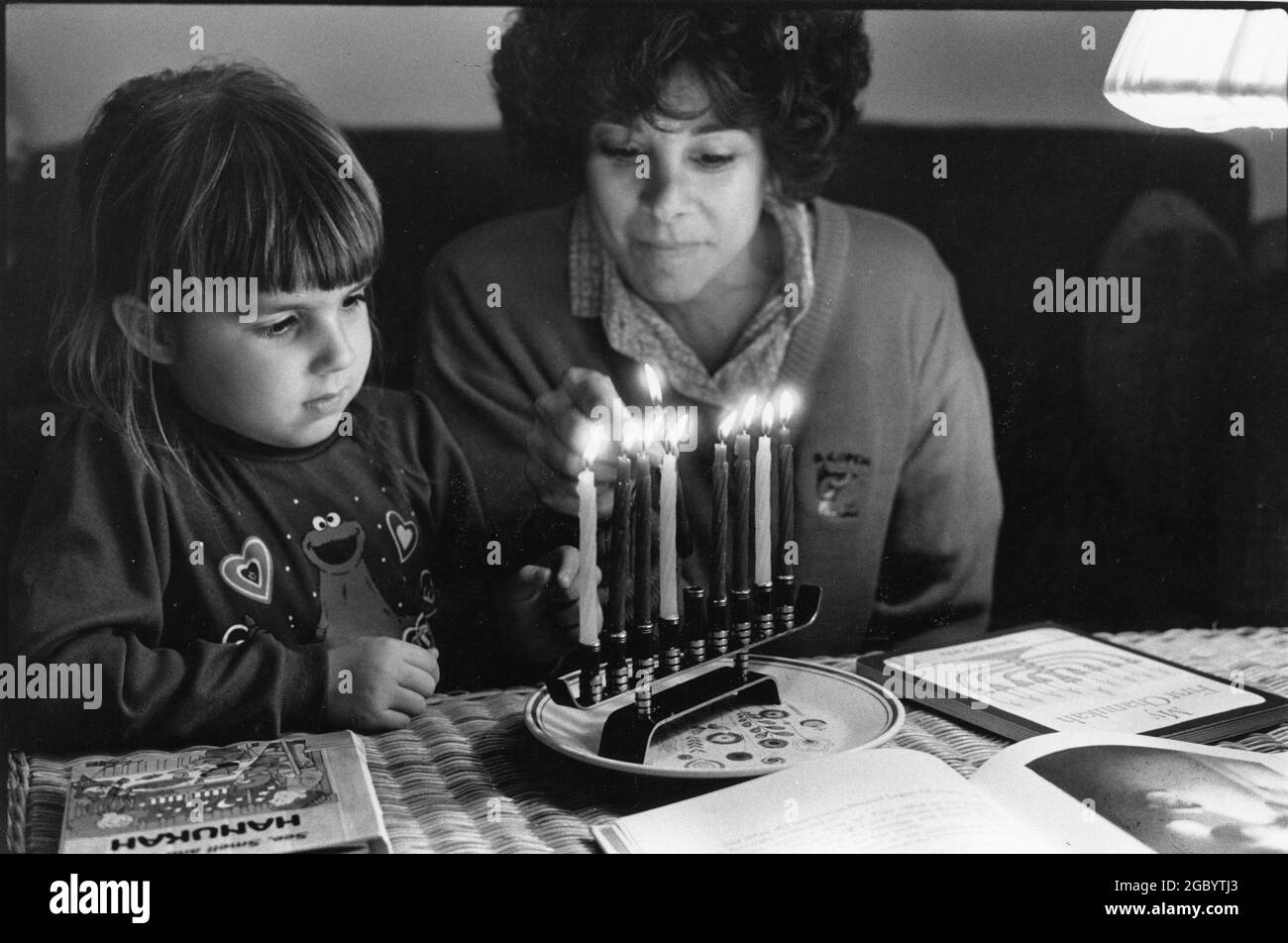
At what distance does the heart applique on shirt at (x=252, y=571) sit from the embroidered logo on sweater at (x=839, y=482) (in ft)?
1.54

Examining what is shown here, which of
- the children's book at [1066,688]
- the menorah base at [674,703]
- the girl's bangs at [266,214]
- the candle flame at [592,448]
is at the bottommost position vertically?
the children's book at [1066,688]

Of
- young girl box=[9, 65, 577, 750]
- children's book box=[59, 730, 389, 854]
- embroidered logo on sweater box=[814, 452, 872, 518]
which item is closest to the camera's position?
children's book box=[59, 730, 389, 854]

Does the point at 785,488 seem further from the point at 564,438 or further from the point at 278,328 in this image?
the point at 278,328

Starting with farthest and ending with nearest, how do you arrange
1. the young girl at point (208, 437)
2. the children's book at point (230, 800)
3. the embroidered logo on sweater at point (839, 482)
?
the embroidered logo on sweater at point (839, 482), the young girl at point (208, 437), the children's book at point (230, 800)

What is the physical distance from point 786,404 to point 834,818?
1.15 ft

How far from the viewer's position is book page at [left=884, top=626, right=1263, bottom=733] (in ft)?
3.27

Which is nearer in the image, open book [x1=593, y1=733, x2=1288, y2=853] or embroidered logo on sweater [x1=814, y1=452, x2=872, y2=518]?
open book [x1=593, y1=733, x2=1288, y2=853]

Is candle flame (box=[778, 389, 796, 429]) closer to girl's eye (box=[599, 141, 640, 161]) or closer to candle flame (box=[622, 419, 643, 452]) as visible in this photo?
candle flame (box=[622, 419, 643, 452])

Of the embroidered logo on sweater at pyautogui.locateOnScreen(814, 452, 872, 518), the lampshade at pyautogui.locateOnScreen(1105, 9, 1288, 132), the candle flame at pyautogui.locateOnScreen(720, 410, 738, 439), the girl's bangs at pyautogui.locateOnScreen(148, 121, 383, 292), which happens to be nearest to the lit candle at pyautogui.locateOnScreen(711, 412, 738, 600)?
the candle flame at pyautogui.locateOnScreen(720, 410, 738, 439)

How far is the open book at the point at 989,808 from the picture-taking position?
861 mm

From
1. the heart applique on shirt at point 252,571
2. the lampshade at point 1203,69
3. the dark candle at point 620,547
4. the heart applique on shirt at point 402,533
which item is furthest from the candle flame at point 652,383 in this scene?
the lampshade at point 1203,69

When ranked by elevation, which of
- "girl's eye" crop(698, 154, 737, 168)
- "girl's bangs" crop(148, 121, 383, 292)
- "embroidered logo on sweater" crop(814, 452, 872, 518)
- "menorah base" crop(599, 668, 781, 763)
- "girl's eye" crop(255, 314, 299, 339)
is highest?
"girl's eye" crop(698, 154, 737, 168)

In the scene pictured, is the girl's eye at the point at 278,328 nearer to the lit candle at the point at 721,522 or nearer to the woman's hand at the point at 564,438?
the woman's hand at the point at 564,438

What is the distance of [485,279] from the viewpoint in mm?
1017
